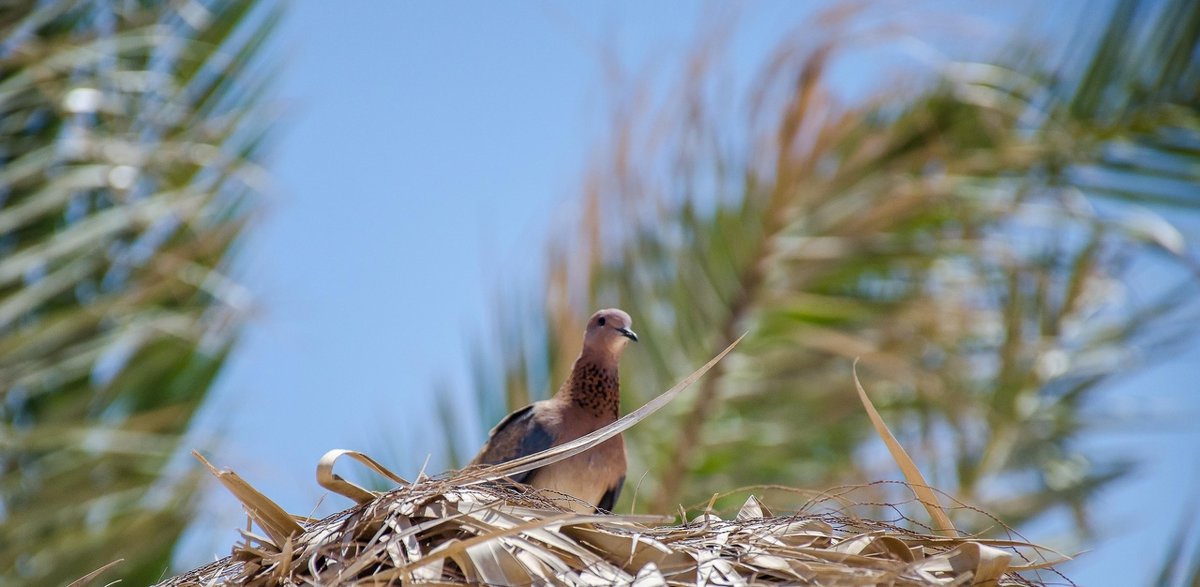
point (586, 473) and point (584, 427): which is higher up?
point (584, 427)

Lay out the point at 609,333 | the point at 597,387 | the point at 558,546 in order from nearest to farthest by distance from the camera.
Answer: the point at 558,546 < the point at 597,387 < the point at 609,333

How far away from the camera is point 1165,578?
460 cm

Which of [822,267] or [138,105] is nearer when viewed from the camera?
[138,105]

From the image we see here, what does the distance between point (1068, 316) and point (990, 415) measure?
88 cm

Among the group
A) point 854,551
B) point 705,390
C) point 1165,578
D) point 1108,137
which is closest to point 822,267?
point 705,390

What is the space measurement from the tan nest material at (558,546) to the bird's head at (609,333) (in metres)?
1.78

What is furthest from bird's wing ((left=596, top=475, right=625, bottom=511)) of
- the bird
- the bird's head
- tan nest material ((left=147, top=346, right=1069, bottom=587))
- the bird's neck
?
tan nest material ((left=147, top=346, right=1069, bottom=587))

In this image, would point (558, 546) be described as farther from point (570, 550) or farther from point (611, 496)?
point (611, 496)

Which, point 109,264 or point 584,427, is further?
point 109,264

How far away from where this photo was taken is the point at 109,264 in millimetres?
6238

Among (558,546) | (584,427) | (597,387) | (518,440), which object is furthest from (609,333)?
(558,546)

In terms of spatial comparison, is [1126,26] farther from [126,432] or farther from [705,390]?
[126,432]

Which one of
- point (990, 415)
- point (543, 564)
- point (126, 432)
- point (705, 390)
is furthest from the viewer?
point (990, 415)

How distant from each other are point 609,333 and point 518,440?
1.65 feet
